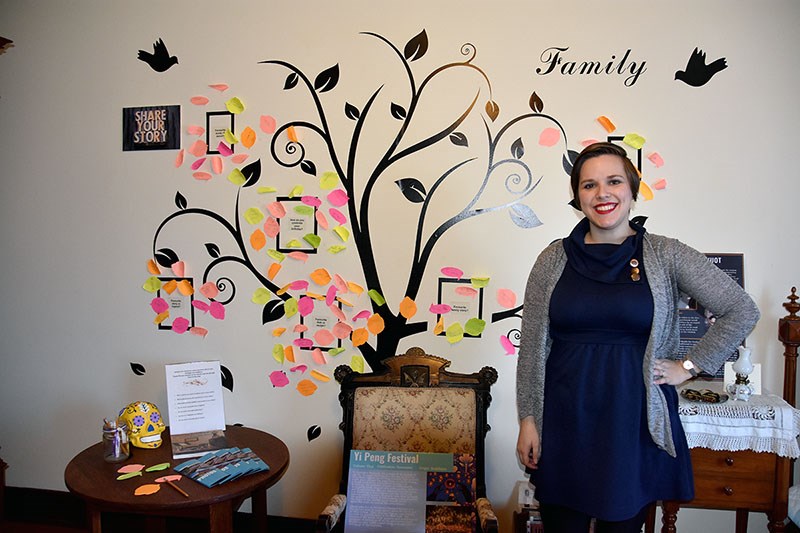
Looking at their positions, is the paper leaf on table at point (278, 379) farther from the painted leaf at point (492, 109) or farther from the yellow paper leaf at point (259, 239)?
the painted leaf at point (492, 109)

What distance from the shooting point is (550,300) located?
4.90 ft

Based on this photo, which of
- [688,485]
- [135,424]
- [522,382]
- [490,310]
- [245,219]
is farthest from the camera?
[245,219]

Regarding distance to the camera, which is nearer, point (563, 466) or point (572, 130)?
point (563, 466)

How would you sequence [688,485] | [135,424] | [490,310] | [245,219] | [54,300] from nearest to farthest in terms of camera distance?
[688,485], [135,424], [490,310], [245,219], [54,300]

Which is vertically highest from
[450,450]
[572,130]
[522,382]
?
[572,130]

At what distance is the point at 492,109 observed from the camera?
222cm

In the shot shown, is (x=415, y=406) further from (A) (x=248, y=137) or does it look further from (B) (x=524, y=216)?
(A) (x=248, y=137)

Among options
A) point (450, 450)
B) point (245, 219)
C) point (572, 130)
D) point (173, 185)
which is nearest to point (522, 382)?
point (450, 450)

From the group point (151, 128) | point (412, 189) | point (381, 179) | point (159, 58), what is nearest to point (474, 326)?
point (412, 189)

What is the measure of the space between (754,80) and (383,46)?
4.91 ft

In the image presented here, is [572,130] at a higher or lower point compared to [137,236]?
higher

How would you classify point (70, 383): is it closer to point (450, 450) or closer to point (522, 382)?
point (450, 450)

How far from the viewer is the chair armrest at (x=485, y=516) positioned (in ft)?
5.55

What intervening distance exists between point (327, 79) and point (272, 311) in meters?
1.06
